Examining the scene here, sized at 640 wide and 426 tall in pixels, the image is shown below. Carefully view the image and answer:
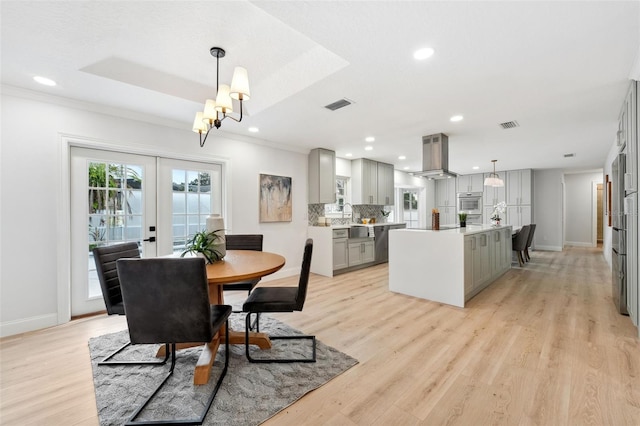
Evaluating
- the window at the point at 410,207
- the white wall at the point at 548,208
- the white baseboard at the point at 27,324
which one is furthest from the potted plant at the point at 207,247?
the white wall at the point at 548,208

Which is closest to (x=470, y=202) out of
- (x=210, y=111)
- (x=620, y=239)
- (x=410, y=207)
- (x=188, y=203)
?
(x=410, y=207)

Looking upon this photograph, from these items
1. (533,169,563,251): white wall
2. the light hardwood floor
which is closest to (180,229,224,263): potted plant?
the light hardwood floor

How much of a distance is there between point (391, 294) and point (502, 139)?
10.7ft

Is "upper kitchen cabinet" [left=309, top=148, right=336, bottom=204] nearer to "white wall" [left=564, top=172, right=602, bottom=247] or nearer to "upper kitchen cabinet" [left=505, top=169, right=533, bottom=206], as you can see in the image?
"upper kitchen cabinet" [left=505, top=169, right=533, bottom=206]

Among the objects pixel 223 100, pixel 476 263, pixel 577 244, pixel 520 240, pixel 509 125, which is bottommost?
pixel 577 244

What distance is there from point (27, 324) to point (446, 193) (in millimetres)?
9825

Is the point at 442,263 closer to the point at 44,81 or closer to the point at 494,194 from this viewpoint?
the point at 44,81

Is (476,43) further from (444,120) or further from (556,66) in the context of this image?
(444,120)

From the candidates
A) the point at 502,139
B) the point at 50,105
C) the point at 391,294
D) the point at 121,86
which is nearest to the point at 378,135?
the point at 502,139

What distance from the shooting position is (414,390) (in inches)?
71.0

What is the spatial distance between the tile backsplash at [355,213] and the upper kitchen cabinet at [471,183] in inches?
133

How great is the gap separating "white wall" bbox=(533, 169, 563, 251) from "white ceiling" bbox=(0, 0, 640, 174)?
475cm

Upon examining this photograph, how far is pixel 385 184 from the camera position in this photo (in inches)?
274

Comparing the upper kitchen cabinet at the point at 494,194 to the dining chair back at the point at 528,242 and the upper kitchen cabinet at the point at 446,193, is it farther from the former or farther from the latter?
the dining chair back at the point at 528,242
